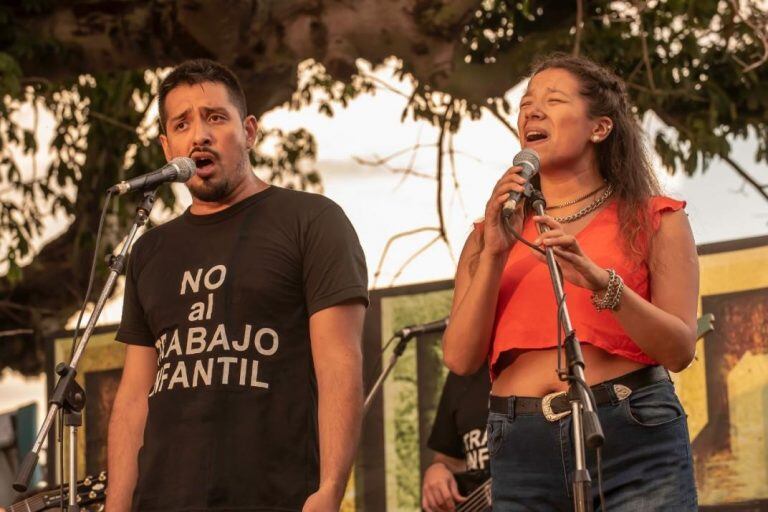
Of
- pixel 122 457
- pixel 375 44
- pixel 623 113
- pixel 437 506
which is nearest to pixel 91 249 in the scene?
pixel 375 44

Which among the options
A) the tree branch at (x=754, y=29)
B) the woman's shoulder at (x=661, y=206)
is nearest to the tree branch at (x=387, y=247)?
the tree branch at (x=754, y=29)

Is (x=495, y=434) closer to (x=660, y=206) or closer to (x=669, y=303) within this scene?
(x=669, y=303)

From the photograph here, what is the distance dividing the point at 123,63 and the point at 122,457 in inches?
145

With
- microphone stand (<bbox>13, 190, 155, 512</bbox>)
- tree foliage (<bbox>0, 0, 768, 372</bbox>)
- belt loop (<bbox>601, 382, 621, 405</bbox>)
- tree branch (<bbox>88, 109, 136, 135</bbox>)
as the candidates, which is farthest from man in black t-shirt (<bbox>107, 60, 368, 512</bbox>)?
tree branch (<bbox>88, 109, 136, 135</bbox>)

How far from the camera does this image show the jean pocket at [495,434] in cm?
323

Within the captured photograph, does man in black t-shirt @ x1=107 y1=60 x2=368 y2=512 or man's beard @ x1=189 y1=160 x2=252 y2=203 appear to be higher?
man's beard @ x1=189 y1=160 x2=252 y2=203

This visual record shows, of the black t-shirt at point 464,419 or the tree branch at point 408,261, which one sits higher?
the tree branch at point 408,261

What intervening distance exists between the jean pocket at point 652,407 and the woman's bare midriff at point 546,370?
0.07 metres

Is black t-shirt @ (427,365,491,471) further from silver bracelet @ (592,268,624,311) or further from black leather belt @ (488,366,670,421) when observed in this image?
silver bracelet @ (592,268,624,311)

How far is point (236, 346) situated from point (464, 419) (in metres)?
1.70

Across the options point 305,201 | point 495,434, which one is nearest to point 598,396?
point 495,434

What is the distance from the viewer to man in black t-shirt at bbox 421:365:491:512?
16.2ft

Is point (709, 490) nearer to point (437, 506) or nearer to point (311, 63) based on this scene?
point (437, 506)

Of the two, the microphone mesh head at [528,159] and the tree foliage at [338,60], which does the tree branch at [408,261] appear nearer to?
the tree foliage at [338,60]
